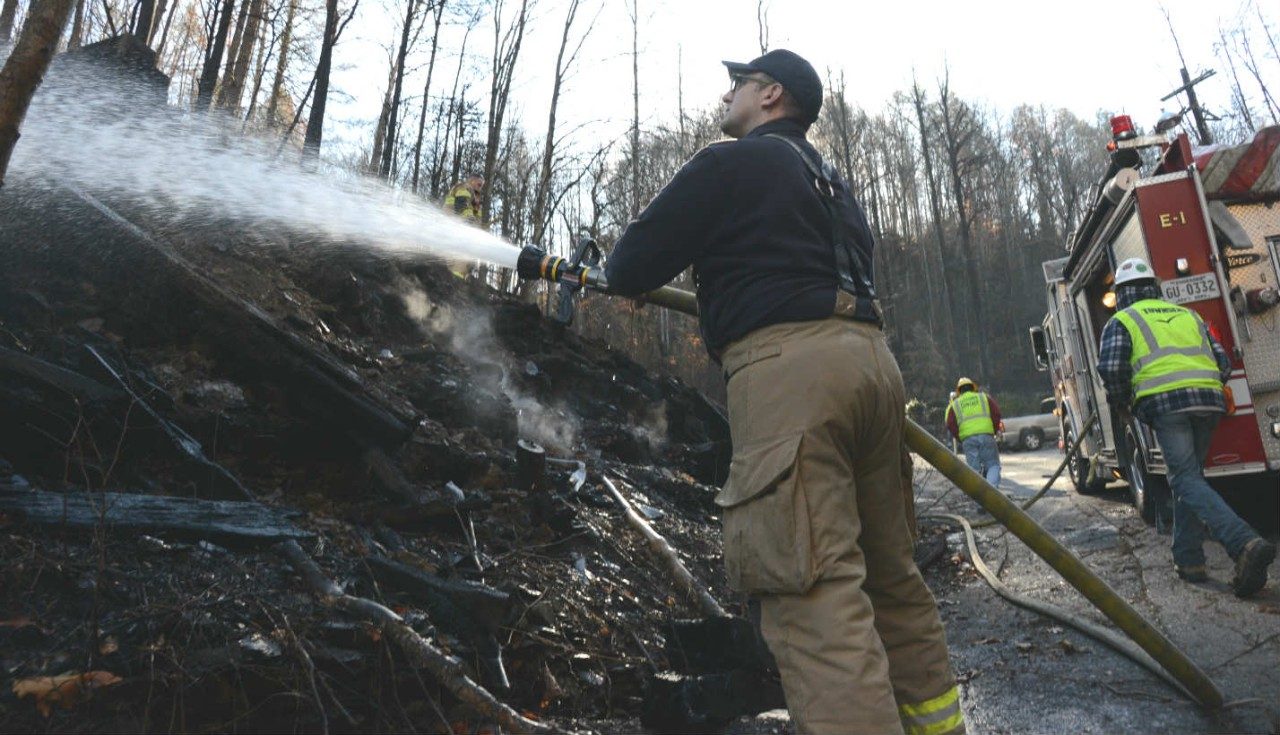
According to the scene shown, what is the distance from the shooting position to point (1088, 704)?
3.46 m

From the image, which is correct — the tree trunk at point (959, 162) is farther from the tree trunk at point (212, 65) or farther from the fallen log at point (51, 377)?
the fallen log at point (51, 377)

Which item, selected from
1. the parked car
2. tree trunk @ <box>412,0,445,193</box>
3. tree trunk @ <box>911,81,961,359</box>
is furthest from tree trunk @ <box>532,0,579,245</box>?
tree trunk @ <box>911,81,961,359</box>

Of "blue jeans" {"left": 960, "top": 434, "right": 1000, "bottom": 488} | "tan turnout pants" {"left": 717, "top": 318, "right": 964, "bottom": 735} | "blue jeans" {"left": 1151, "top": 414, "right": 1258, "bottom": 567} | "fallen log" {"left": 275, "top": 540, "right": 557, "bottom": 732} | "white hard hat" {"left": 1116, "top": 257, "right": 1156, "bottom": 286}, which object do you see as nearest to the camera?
"tan turnout pants" {"left": 717, "top": 318, "right": 964, "bottom": 735}

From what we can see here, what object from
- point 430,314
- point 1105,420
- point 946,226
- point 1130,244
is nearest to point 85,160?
point 430,314

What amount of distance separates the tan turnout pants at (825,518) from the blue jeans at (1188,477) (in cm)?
352

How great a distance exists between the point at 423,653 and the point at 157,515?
1524mm

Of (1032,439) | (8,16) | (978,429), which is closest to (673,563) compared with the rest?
(978,429)

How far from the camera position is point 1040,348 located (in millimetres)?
13531

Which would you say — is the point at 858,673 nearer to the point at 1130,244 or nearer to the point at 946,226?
the point at 1130,244

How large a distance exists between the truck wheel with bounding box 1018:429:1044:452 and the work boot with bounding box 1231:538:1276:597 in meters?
20.5

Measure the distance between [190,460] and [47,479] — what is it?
61cm

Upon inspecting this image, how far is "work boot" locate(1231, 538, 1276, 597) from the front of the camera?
15.2 ft

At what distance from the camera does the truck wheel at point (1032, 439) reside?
78.1ft

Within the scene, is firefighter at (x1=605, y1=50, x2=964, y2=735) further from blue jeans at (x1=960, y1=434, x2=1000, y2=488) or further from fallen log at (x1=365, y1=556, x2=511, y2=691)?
blue jeans at (x1=960, y1=434, x2=1000, y2=488)
